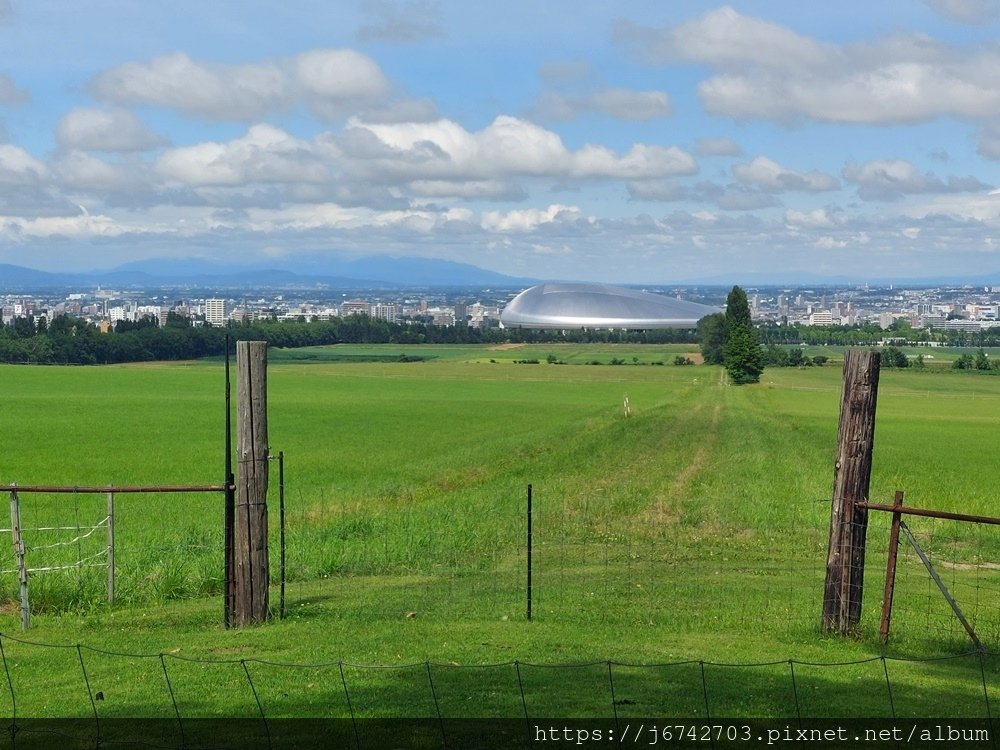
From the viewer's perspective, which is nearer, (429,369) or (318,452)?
(318,452)

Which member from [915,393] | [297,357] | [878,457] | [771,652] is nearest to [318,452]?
[878,457]

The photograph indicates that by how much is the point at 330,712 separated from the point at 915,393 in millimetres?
78795

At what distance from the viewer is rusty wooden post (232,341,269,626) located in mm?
11453

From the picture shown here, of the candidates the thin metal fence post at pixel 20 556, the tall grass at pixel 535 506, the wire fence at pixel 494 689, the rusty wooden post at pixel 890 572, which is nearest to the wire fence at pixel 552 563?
the tall grass at pixel 535 506

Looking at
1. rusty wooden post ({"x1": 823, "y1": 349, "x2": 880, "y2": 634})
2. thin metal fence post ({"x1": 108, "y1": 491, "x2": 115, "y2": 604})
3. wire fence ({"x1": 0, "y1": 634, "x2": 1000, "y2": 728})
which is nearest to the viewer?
wire fence ({"x1": 0, "y1": 634, "x2": 1000, "y2": 728})

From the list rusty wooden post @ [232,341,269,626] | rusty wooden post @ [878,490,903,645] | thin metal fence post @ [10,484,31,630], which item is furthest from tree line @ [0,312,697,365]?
rusty wooden post @ [878,490,903,645]

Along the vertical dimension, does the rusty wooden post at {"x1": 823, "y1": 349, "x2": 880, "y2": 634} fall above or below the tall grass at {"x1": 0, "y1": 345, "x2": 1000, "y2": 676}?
above

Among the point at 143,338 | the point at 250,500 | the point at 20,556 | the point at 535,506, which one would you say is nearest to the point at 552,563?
the point at 250,500

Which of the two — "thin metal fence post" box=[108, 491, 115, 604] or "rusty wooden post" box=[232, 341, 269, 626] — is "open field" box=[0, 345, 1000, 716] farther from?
"rusty wooden post" box=[232, 341, 269, 626]

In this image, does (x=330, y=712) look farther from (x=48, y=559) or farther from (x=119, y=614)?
(x=48, y=559)

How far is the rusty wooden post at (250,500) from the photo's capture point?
1145 centimetres

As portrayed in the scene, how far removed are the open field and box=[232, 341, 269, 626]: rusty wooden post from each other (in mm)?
451

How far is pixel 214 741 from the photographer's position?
745 centimetres

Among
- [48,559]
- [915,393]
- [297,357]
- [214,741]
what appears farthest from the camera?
[297,357]
